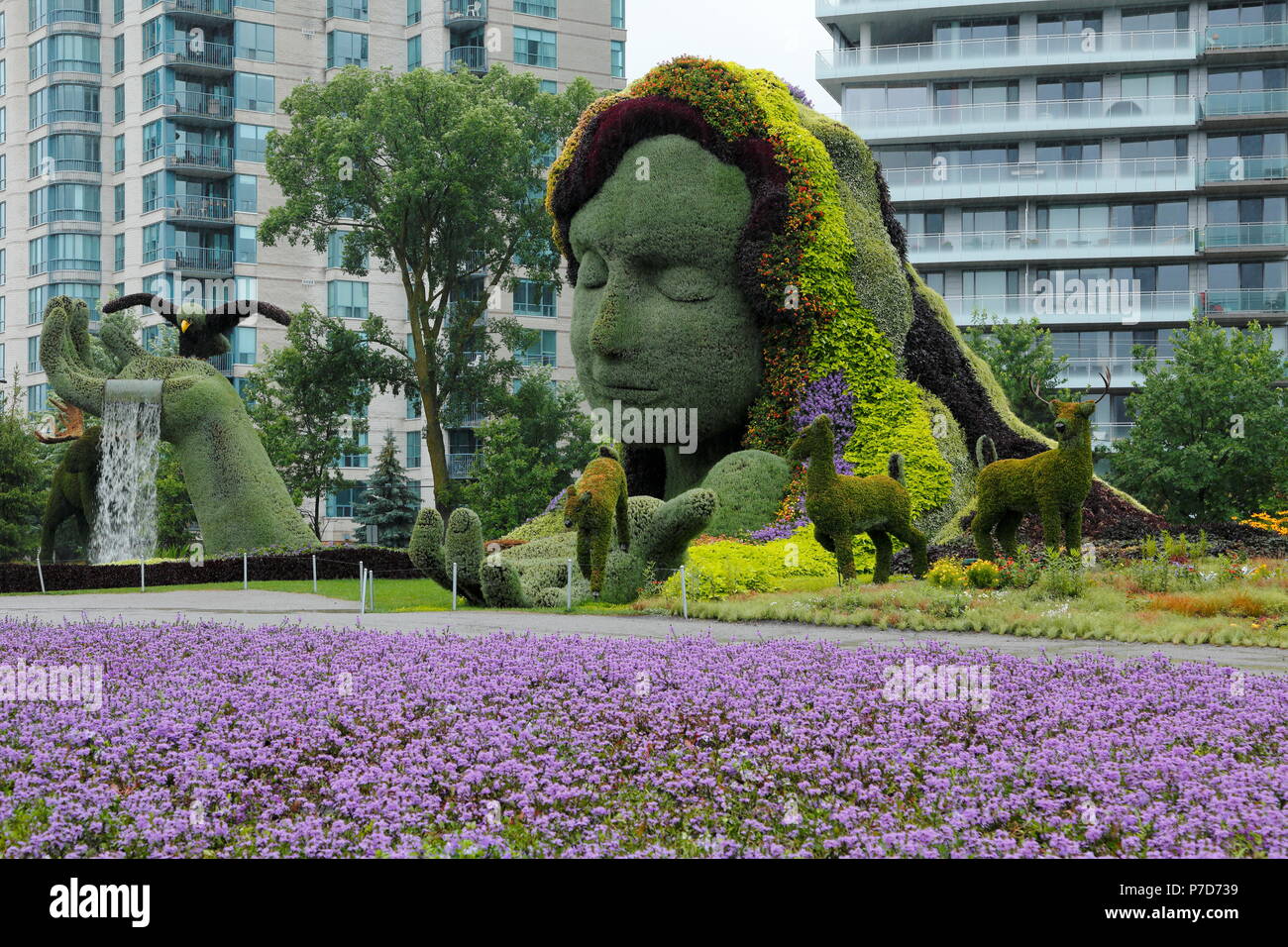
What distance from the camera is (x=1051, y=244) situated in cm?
5459

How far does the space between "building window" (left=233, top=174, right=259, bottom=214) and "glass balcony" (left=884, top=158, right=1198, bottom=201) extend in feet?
96.5

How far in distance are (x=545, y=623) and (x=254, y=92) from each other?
55140mm

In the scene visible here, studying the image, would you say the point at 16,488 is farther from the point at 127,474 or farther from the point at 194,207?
the point at 194,207

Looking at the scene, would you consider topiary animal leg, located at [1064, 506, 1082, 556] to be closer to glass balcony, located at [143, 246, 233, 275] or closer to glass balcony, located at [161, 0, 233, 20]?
glass balcony, located at [143, 246, 233, 275]

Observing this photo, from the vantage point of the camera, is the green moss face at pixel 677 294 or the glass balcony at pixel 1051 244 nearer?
the green moss face at pixel 677 294

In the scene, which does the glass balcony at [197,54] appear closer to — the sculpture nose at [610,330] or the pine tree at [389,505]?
the pine tree at [389,505]

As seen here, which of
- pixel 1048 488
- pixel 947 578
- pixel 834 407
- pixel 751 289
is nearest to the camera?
pixel 947 578

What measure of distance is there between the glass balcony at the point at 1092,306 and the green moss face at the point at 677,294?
32788 millimetres

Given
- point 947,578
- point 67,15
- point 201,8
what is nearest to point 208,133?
point 201,8

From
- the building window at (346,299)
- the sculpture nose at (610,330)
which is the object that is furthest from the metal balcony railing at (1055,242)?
the sculpture nose at (610,330)

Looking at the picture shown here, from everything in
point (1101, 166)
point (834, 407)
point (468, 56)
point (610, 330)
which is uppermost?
point (468, 56)

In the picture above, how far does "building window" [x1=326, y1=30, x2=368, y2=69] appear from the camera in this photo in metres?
63.2

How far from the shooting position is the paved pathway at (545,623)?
10711mm

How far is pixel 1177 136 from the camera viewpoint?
54.8 metres
